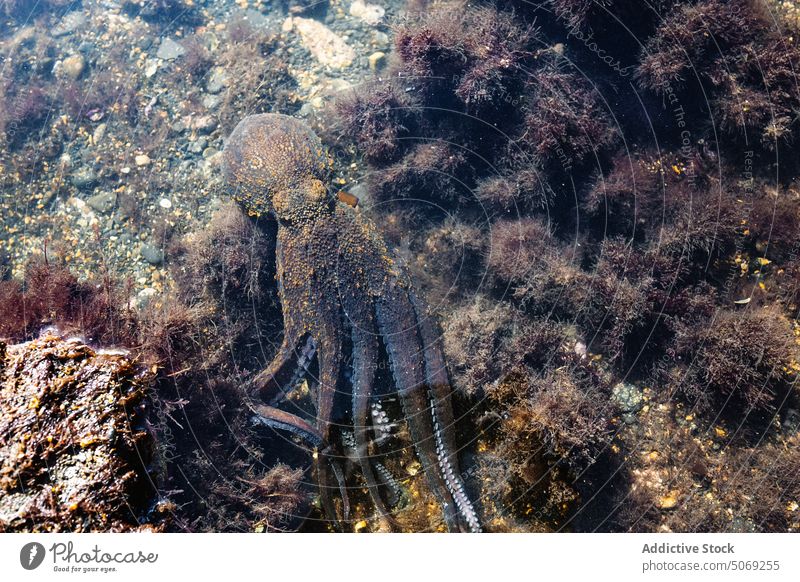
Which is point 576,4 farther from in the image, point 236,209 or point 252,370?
point 252,370

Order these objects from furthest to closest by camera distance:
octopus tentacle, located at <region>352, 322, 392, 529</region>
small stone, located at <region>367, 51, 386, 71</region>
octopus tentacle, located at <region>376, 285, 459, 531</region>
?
1. small stone, located at <region>367, 51, 386, 71</region>
2. octopus tentacle, located at <region>352, 322, 392, 529</region>
3. octopus tentacle, located at <region>376, 285, 459, 531</region>

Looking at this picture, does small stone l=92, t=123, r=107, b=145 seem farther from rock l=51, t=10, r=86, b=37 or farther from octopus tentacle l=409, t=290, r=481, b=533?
octopus tentacle l=409, t=290, r=481, b=533

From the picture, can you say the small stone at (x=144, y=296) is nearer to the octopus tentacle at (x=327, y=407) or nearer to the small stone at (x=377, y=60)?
the octopus tentacle at (x=327, y=407)

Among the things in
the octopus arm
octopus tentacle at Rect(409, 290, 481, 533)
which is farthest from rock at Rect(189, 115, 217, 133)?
octopus tentacle at Rect(409, 290, 481, 533)

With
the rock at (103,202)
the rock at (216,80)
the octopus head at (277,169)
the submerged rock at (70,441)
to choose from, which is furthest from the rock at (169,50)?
the submerged rock at (70,441)

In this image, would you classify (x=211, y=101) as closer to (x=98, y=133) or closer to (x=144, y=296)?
(x=98, y=133)
